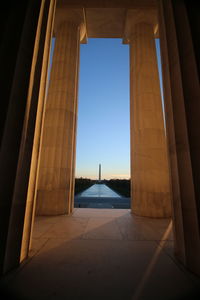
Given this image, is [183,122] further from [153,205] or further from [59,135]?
[59,135]

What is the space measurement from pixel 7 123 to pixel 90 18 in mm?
17246

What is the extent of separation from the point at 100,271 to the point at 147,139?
27.2ft

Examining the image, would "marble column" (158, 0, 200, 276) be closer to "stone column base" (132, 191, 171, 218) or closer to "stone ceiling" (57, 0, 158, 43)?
"stone column base" (132, 191, 171, 218)

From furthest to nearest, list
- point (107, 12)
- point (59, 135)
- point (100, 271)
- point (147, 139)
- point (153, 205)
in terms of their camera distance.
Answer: point (107, 12)
point (59, 135)
point (147, 139)
point (153, 205)
point (100, 271)

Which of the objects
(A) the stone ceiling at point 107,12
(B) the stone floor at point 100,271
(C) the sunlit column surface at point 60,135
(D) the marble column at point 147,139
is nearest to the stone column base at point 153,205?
(D) the marble column at point 147,139

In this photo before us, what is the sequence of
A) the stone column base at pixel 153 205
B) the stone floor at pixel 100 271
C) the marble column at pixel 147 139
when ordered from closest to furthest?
the stone floor at pixel 100 271
the stone column base at pixel 153 205
the marble column at pixel 147 139

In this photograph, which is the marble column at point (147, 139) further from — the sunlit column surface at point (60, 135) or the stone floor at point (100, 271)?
the sunlit column surface at point (60, 135)

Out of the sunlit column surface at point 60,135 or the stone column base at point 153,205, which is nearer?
the stone column base at point 153,205

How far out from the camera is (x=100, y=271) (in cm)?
328

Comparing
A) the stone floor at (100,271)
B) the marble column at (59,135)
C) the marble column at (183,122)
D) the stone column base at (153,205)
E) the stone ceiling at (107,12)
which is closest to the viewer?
the stone floor at (100,271)

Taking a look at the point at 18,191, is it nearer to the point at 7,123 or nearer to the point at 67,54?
the point at 7,123

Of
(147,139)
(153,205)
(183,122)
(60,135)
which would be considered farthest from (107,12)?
(153,205)

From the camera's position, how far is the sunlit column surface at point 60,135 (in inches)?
361

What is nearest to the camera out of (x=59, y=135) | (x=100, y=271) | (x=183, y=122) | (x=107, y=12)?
(x=100, y=271)
